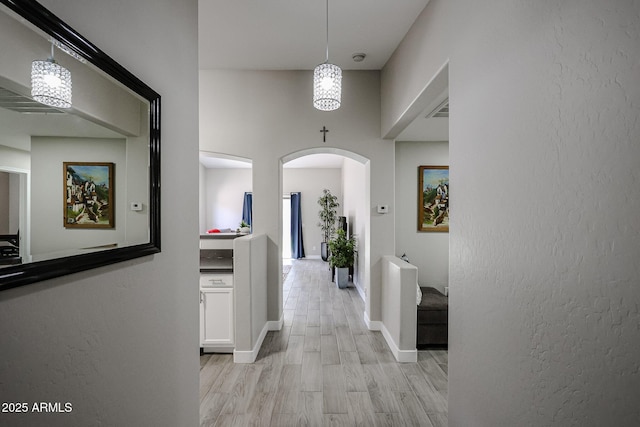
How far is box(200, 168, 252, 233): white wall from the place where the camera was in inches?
392

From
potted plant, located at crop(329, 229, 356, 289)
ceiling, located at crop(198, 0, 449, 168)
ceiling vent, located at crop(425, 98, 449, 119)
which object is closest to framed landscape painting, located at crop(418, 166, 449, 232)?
ceiling, located at crop(198, 0, 449, 168)

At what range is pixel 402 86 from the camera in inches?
117

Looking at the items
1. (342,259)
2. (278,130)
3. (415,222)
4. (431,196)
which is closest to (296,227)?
(342,259)

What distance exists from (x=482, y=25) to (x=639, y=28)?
2.75ft

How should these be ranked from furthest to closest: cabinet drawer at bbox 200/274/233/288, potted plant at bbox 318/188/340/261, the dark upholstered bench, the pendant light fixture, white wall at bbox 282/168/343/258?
white wall at bbox 282/168/343/258 < potted plant at bbox 318/188/340/261 < the dark upholstered bench < cabinet drawer at bbox 200/274/233/288 < the pendant light fixture

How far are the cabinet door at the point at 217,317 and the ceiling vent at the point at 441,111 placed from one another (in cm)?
277

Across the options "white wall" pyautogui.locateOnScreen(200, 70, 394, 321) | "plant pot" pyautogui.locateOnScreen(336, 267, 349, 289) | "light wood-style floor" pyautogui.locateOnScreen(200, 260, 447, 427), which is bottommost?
"light wood-style floor" pyautogui.locateOnScreen(200, 260, 447, 427)

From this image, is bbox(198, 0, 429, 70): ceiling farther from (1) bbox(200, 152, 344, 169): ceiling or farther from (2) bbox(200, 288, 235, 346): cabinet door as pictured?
(1) bbox(200, 152, 344, 169): ceiling

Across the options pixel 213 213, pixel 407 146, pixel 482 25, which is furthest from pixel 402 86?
pixel 213 213

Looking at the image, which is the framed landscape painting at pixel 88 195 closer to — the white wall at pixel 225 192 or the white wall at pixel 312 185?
the white wall at pixel 312 185

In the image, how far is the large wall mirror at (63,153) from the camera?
640mm

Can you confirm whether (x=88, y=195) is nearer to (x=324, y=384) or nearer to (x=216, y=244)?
(x=324, y=384)

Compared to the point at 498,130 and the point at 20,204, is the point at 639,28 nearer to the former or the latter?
the point at 498,130

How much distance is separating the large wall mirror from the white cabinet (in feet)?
7.23
